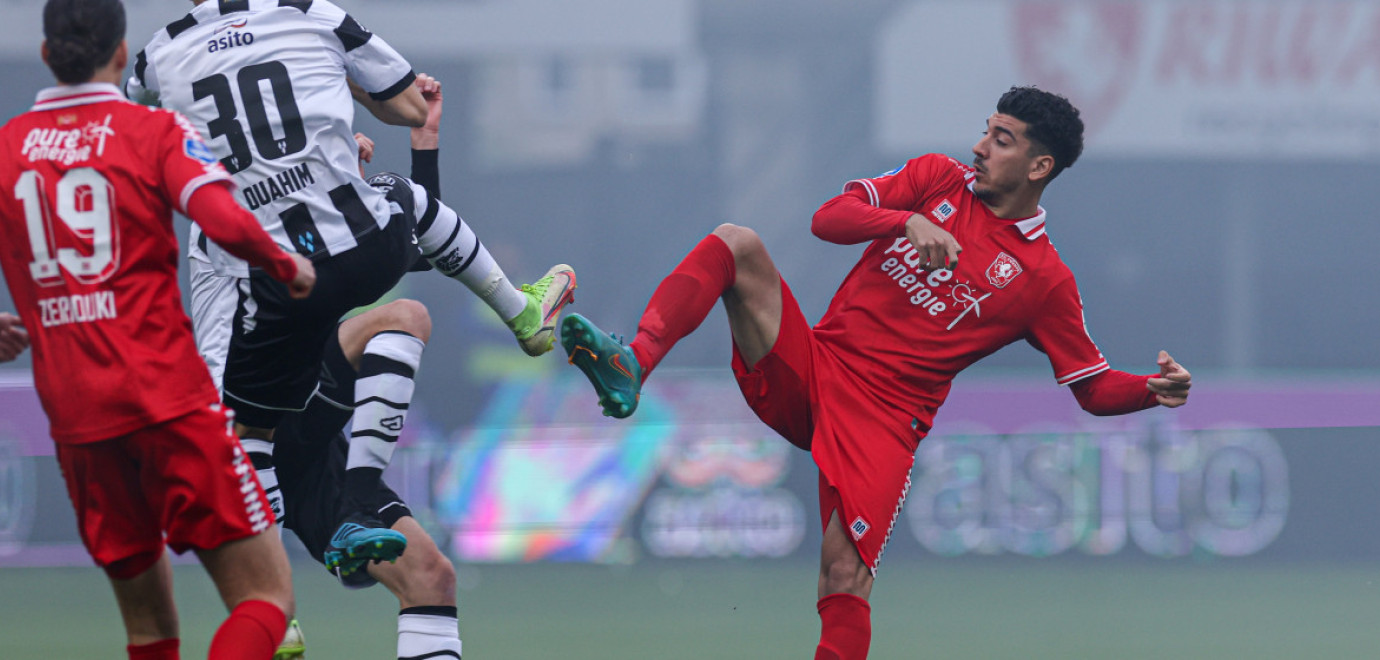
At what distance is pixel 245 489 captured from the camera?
2.48 m

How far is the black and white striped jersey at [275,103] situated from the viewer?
2918mm

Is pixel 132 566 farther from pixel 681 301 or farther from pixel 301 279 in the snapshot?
pixel 681 301

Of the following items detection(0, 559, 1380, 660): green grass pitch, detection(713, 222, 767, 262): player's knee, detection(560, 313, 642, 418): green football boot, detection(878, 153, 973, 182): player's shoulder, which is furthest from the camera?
detection(0, 559, 1380, 660): green grass pitch

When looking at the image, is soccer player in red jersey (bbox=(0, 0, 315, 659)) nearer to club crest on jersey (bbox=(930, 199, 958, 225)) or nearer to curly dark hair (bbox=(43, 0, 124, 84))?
curly dark hair (bbox=(43, 0, 124, 84))

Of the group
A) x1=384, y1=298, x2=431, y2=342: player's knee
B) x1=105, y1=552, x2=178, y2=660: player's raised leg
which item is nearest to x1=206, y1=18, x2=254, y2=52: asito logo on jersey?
x1=384, y1=298, x2=431, y2=342: player's knee

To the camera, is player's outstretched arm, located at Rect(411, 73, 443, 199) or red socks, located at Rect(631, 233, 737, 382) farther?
player's outstretched arm, located at Rect(411, 73, 443, 199)

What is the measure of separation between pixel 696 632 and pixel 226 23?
3.07 meters

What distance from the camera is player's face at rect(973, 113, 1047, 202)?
11.9 feet

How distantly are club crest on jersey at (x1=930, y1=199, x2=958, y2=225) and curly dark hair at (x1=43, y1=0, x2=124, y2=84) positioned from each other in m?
2.09

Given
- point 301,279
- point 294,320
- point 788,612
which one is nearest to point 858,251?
point 788,612

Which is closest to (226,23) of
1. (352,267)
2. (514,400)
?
(352,267)

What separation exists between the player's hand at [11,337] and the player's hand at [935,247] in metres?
1.87

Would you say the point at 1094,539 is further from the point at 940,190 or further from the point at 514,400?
the point at 940,190

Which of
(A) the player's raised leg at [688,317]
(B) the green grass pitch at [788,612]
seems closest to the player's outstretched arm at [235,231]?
(A) the player's raised leg at [688,317]
